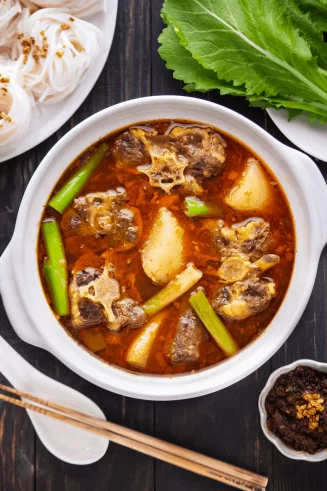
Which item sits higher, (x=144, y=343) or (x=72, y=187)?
(x=72, y=187)

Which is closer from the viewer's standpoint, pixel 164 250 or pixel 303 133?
pixel 164 250

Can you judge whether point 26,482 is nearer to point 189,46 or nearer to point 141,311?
point 141,311

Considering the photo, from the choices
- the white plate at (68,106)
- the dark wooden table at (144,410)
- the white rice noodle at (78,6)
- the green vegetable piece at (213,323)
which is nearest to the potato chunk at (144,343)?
the green vegetable piece at (213,323)

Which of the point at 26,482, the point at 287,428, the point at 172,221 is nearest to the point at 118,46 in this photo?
the point at 172,221

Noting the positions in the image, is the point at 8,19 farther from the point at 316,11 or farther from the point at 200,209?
the point at 316,11

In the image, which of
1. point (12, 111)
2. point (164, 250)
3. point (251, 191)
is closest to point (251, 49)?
point (251, 191)

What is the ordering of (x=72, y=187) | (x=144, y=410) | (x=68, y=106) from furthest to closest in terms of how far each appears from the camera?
(x=144, y=410), (x=68, y=106), (x=72, y=187)

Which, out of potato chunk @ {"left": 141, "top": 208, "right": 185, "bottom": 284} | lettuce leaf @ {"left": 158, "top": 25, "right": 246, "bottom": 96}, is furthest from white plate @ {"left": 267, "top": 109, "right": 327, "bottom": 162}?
potato chunk @ {"left": 141, "top": 208, "right": 185, "bottom": 284}
